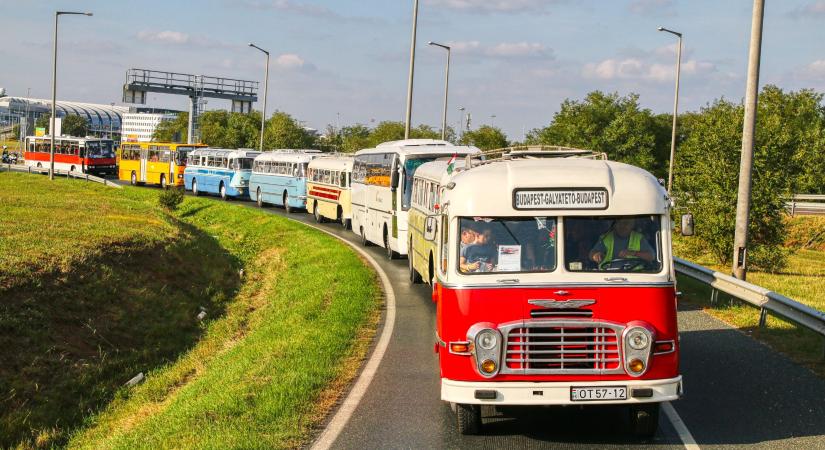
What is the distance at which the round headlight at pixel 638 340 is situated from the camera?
28.8ft

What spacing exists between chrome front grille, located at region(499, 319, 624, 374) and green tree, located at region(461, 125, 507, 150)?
62.4 metres

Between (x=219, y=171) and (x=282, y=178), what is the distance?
8.93 meters

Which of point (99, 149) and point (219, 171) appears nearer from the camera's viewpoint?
point (219, 171)

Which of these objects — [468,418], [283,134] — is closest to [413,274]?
[468,418]

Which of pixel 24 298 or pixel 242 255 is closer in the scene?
pixel 24 298

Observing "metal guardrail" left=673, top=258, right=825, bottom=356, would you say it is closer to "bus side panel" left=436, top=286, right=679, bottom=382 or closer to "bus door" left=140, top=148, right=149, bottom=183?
"bus side panel" left=436, top=286, right=679, bottom=382

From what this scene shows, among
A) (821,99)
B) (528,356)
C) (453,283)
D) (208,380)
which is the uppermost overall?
(821,99)

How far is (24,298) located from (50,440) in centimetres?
562

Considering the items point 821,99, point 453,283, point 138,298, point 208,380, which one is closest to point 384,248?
point 138,298

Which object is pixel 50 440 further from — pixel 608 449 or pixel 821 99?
pixel 821 99

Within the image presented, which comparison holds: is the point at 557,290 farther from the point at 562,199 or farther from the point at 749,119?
the point at 749,119

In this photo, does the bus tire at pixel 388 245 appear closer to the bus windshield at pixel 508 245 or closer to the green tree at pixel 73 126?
the bus windshield at pixel 508 245

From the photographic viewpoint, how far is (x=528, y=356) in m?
8.83

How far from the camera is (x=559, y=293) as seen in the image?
8.91 m
